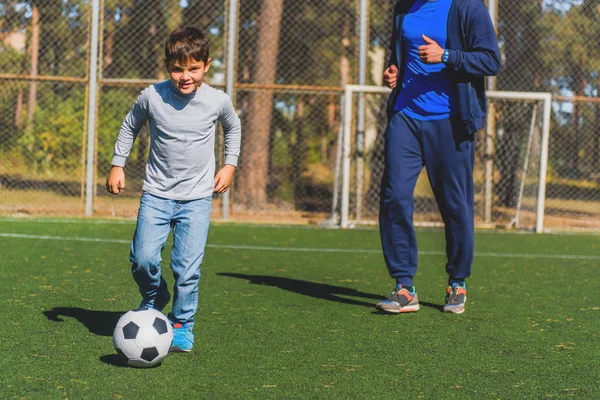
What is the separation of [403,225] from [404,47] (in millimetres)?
1135

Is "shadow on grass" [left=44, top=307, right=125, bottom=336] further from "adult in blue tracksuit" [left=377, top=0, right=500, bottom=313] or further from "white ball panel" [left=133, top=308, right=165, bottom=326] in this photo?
"adult in blue tracksuit" [left=377, top=0, right=500, bottom=313]

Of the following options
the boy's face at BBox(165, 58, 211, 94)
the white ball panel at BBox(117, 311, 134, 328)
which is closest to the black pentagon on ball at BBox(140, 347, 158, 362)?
the white ball panel at BBox(117, 311, 134, 328)

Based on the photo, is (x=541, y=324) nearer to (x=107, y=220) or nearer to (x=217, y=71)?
(x=107, y=220)

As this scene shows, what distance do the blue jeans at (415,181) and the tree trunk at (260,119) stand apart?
7.67 meters

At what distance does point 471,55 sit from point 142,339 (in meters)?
2.83

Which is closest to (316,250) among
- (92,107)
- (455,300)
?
(455,300)

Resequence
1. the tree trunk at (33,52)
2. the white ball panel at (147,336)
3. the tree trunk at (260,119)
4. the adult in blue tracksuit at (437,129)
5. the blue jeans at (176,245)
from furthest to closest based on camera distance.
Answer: the tree trunk at (33,52)
the tree trunk at (260,119)
the adult in blue tracksuit at (437,129)
the blue jeans at (176,245)
the white ball panel at (147,336)

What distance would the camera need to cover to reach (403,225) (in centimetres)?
582

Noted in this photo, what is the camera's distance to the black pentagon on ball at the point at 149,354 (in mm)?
3896

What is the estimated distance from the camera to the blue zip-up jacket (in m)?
5.60

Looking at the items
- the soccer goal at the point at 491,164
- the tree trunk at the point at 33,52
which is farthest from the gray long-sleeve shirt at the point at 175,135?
the tree trunk at the point at 33,52

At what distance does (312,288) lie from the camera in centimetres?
657

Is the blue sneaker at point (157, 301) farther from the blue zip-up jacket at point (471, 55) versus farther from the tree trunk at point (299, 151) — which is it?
the tree trunk at point (299, 151)

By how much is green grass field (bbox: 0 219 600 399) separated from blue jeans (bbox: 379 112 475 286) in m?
0.37
